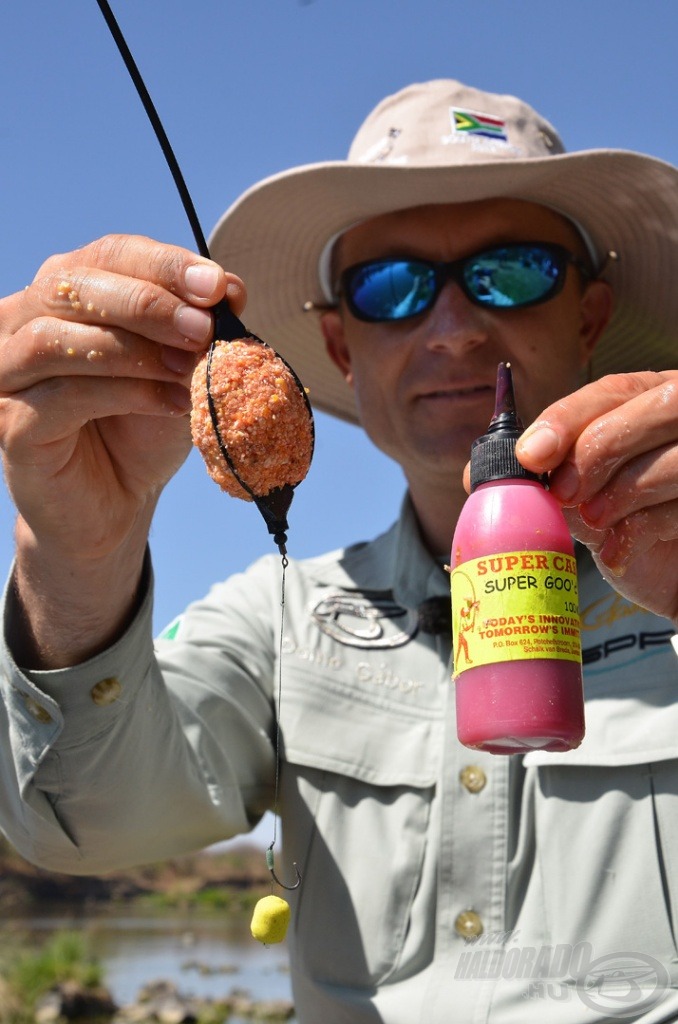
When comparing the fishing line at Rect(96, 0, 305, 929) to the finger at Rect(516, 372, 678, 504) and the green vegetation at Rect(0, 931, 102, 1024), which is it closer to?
the finger at Rect(516, 372, 678, 504)

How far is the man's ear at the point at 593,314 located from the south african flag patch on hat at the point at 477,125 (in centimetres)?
62

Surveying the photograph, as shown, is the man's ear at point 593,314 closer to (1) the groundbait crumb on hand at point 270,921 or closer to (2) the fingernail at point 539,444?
(2) the fingernail at point 539,444

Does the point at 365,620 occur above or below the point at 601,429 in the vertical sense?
below

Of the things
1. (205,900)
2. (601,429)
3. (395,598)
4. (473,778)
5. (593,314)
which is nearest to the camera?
(601,429)

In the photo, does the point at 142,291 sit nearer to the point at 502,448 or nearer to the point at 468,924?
the point at 502,448

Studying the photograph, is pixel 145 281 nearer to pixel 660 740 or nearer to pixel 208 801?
pixel 208 801

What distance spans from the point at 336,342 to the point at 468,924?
86.5 inches

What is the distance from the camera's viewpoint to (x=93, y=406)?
2049 millimetres

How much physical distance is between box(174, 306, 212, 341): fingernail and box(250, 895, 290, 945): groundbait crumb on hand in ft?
3.76

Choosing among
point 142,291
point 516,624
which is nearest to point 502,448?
Result: point 516,624

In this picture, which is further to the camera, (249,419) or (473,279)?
(473,279)

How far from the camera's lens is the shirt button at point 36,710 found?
2.44 m

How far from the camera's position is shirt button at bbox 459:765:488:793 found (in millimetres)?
2857

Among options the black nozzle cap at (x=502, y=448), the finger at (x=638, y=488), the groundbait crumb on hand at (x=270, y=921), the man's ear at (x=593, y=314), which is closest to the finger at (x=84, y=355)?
the black nozzle cap at (x=502, y=448)
